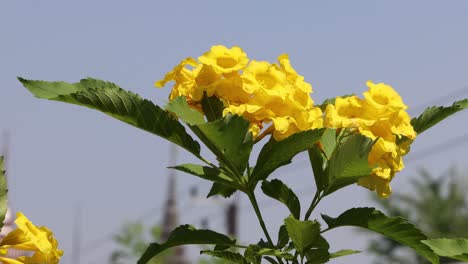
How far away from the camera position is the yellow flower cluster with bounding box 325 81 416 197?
2.20m

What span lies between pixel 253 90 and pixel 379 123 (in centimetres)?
31

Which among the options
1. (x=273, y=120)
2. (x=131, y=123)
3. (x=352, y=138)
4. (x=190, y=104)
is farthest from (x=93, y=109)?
(x=352, y=138)

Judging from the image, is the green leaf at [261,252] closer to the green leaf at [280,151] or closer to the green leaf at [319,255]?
the green leaf at [319,255]

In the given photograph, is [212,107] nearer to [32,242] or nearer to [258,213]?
[258,213]

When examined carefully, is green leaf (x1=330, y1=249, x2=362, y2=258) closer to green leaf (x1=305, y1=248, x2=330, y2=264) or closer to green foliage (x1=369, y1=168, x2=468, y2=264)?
green leaf (x1=305, y1=248, x2=330, y2=264)

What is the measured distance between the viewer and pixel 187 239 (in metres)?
2.29

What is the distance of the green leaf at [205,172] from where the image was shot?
86.9 inches

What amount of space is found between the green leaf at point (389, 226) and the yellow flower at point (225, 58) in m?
0.41

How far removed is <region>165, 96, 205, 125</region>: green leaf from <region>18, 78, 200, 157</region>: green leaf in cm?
9

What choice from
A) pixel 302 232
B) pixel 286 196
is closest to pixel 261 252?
pixel 302 232

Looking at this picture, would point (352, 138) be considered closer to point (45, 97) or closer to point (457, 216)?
point (45, 97)

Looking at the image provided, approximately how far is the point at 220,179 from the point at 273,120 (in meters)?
0.20

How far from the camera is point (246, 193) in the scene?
2.29 metres

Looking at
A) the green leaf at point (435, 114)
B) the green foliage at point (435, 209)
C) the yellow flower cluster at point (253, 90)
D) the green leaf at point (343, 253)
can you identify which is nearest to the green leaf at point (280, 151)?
the yellow flower cluster at point (253, 90)
